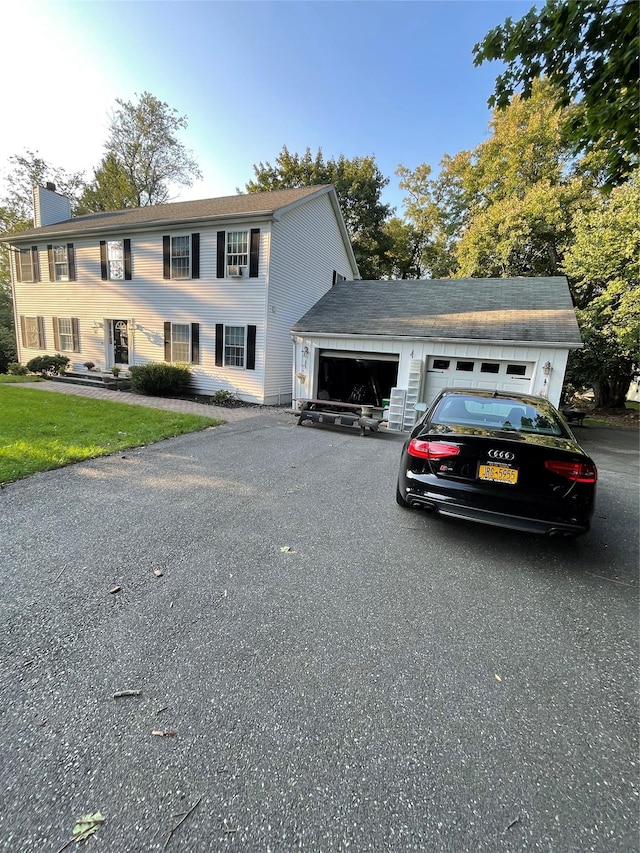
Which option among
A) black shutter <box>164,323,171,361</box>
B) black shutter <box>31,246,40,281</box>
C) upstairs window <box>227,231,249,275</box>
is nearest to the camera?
upstairs window <box>227,231,249,275</box>

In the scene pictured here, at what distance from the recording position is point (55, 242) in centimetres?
1611

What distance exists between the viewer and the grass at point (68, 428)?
5.32 meters

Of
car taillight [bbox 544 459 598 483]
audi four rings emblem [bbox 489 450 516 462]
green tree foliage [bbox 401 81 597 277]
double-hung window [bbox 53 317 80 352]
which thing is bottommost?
car taillight [bbox 544 459 598 483]

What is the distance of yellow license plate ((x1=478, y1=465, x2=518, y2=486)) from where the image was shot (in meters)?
3.31

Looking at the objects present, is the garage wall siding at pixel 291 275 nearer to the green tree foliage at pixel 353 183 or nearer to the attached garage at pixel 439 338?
the attached garage at pixel 439 338

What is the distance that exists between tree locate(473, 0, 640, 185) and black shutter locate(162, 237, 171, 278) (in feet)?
38.7

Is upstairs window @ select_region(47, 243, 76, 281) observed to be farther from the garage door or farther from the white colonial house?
the garage door

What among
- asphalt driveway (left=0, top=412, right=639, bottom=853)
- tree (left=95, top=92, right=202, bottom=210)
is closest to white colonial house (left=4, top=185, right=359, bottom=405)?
asphalt driveway (left=0, top=412, right=639, bottom=853)

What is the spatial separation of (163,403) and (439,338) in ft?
28.1

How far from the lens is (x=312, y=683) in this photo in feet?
6.64

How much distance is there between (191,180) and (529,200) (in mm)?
24142

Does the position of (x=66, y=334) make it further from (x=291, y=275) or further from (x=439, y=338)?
(x=439, y=338)

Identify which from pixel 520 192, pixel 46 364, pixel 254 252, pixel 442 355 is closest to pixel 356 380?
pixel 442 355

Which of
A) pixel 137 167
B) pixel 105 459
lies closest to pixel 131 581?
pixel 105 459
